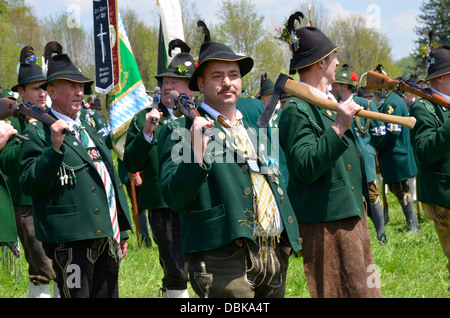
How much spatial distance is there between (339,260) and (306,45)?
5.08 ft

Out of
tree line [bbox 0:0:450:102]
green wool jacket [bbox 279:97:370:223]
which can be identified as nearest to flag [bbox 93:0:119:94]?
green wool jacket [bbox 279:97:370:223]

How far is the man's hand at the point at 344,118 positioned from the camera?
398 cm

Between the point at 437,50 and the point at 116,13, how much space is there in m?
4.34

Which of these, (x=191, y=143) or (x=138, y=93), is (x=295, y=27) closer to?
(x=191, y=143)

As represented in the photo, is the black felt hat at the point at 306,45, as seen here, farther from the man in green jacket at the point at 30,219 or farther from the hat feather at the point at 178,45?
the man in green jacket at the point at 30,219

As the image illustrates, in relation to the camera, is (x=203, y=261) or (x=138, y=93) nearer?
(x=203, y=261)

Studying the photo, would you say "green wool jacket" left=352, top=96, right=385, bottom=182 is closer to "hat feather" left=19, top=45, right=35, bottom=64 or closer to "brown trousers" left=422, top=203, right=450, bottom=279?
"brown trousers" left=422, top=203, right=450, bottom=279

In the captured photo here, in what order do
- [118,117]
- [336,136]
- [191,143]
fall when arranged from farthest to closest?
[118,117] < [336,136] < [191,143]

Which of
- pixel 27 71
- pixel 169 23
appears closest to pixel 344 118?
pixel 27 71

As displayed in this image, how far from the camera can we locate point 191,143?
3.42 m

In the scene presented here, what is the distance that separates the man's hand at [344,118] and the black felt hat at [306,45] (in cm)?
52

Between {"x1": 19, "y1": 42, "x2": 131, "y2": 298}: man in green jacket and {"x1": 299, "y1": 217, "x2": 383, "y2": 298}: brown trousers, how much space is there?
1.57 metres

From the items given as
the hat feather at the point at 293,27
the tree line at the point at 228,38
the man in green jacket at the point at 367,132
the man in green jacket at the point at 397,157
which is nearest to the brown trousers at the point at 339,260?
the hat feather at the point at 293,27
